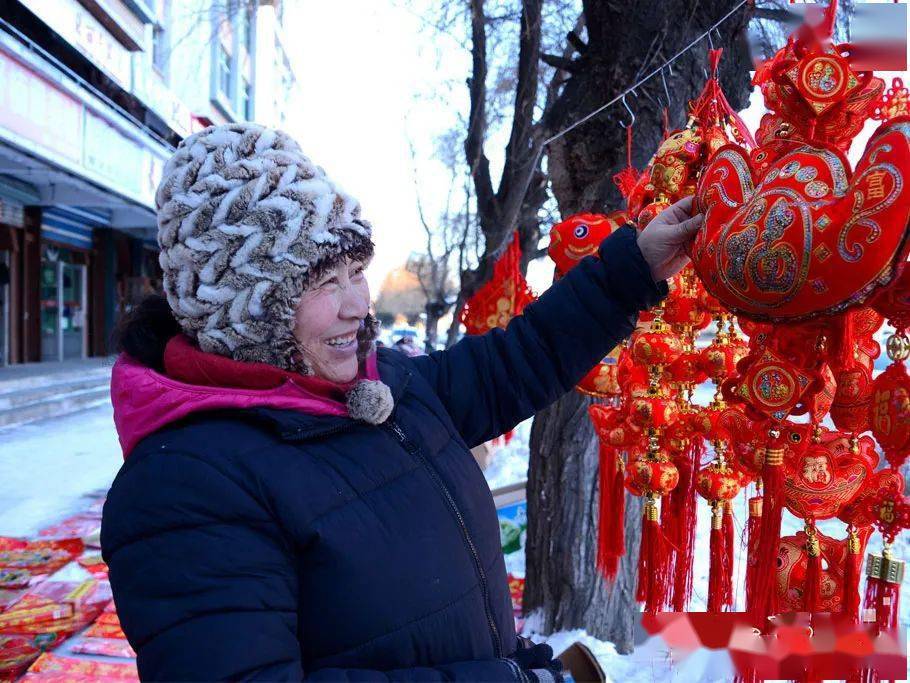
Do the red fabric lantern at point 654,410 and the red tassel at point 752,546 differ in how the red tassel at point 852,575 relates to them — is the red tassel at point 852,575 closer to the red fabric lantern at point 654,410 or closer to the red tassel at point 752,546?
the red tassel at point 752,546

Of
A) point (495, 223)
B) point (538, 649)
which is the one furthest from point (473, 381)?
point (495, 223)

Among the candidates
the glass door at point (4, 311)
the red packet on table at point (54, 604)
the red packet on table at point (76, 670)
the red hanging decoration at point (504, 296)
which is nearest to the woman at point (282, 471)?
the red hanging decoration at point (504, 296)

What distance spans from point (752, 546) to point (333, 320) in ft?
2.90

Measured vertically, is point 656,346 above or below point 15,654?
above

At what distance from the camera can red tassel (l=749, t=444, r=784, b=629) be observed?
1142 millimetres

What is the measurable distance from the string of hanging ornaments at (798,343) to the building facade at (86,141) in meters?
3.94

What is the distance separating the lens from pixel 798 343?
3.82 feet

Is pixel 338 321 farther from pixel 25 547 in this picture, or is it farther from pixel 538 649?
pixel 25 547

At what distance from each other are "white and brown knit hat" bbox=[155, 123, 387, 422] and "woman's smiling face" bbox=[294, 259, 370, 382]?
23 millimetres

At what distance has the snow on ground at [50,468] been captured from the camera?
184 inches

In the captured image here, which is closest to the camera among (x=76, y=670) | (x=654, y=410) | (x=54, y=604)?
(x=654, y=410)

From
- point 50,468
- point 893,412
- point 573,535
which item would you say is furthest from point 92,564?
point 893,412

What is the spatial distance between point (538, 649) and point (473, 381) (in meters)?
0.52

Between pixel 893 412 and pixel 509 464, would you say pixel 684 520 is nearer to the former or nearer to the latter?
pixel 893 412
